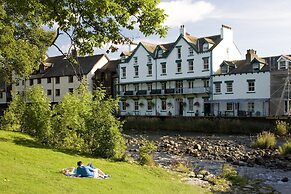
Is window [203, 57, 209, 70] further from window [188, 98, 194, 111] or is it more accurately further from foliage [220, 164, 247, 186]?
foliage [220, 164, 247, 186]

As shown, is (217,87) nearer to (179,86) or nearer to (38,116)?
(179,86)

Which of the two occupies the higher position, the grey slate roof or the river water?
the grey slate roof

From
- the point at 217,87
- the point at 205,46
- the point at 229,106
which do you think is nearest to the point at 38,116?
the point at 229,106

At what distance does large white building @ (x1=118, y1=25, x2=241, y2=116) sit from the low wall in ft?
17.3

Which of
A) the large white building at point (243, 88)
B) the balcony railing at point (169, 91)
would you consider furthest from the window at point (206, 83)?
the large white building at point (243, 88)

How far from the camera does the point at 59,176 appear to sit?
12414mm

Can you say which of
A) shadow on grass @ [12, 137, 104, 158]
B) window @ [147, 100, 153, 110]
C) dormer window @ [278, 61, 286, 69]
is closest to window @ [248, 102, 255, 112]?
dormer window @ [278, 61, 286, 69]

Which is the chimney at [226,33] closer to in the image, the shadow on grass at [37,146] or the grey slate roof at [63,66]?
the grey slate roof at [63,66]

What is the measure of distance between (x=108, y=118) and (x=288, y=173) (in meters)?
10.6

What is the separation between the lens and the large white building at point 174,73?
5709 centimetres

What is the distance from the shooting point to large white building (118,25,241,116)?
187 feet

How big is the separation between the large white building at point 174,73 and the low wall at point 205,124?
17.3 ft

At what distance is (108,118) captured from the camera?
17.8 metres

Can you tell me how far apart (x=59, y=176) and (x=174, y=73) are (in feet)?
163
